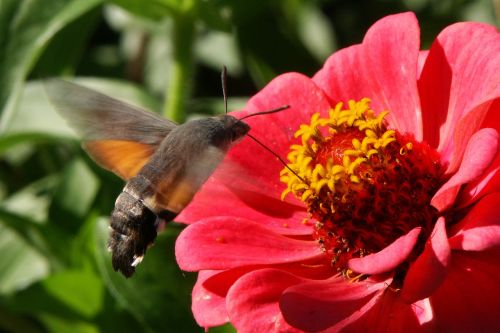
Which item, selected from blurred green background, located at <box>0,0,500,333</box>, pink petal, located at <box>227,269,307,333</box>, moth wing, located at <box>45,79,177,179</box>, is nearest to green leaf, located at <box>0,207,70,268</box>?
blurred green background, located at <box>0,0,500,333</box>

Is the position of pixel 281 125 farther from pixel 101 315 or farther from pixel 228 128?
pixel 101 315

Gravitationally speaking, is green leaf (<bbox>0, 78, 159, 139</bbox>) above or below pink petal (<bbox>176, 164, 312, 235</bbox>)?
below

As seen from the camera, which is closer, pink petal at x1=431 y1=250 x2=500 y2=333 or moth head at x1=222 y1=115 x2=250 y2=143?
pink petal at x1=431 y1=250 x2=500 y2=333

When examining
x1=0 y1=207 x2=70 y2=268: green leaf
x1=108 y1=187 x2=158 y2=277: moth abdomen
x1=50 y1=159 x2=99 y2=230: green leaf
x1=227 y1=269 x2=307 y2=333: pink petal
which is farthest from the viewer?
x1=50 y1=159 x2=99 y2=230: green leaf

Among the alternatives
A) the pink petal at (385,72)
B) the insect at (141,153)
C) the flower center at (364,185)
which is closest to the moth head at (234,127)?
the insect at (141,153)

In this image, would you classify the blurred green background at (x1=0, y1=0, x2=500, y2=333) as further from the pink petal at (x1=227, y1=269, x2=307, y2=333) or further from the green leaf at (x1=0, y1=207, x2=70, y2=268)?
the pink petal at (x1=227, y1=269, x2=307, y2=333)

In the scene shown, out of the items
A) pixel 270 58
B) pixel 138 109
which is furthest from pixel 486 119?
pixel 270 58

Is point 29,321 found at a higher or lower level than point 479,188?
lower

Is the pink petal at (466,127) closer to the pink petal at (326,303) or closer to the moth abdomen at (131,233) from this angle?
the pink petal at (326,303)
